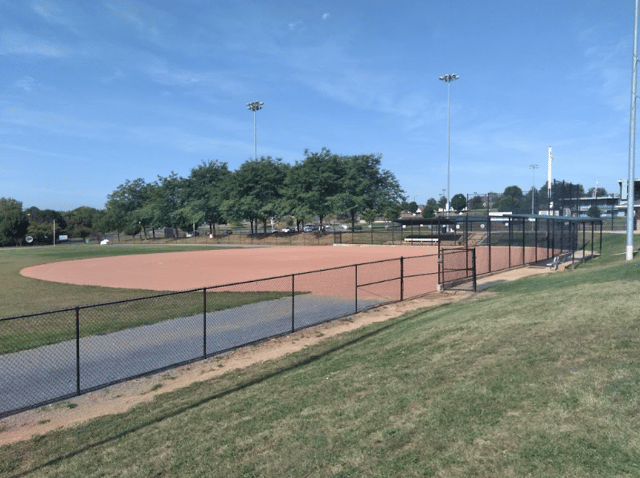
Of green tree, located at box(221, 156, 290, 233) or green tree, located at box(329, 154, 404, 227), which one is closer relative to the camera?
green tree, located at box(329, 154, 404, 227)

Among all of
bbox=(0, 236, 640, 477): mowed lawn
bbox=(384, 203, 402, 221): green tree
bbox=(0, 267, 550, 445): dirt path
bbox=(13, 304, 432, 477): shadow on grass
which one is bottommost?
bbox=(0, 267, 550, 445): dirt path

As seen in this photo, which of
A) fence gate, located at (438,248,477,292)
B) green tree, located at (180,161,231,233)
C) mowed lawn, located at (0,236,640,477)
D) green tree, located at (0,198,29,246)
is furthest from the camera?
green tree, located at (0,198,29,246)

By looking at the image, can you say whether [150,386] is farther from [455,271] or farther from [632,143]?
[632,143]

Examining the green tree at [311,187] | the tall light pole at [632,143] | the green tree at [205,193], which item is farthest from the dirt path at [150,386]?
the green tree at [205,193]

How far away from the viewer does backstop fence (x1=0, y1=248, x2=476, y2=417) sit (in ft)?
28.8

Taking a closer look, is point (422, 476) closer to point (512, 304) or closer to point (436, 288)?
point (512, 304)

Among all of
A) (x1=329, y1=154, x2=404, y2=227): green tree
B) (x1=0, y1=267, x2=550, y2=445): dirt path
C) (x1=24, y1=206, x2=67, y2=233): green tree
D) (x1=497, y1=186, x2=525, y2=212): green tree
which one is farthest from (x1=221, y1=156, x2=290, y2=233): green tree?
(x1=24, y1=206, x2=67, y2=233): green tree

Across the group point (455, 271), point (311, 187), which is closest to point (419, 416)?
point (455, 271)

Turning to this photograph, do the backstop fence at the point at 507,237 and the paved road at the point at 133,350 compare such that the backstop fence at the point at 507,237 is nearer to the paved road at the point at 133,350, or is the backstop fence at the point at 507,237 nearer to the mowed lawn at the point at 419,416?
the paved road at the point at 133,350

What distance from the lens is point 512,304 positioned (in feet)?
34.3

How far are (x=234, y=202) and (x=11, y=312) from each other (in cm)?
6255

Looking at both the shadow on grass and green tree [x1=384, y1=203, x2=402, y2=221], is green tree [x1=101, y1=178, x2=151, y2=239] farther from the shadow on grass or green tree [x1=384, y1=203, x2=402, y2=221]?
the shadow on grass

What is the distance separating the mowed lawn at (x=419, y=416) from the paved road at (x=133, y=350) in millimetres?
2096

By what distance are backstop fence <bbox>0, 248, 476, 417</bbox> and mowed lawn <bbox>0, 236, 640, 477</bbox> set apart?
6.89 ft
